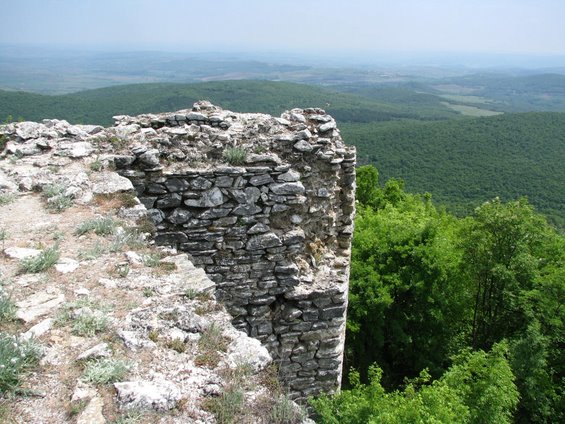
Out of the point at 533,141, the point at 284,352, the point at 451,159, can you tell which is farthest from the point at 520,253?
the point at 533,141

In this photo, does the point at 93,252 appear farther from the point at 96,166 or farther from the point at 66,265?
the point at 96,166

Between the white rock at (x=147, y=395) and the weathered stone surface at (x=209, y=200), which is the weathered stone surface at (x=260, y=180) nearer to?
the weathered stone surface at (x=209, y=200)

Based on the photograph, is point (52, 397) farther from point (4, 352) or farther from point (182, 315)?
point (182, 315)

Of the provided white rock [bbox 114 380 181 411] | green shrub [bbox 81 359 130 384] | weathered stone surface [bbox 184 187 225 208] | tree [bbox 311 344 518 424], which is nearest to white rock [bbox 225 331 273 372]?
white rock [bbox 114 380 181 411]

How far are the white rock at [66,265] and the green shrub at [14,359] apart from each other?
1.12m

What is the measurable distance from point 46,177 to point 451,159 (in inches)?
2759

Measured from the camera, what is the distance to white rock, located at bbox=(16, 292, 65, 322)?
12.0 feet

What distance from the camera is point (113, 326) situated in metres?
3.67

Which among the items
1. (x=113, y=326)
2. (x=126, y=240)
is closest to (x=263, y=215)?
(x=126, y=240)

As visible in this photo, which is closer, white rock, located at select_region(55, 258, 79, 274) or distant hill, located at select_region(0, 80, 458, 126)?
white rock, located at select_region(55, 258, 79, 274)

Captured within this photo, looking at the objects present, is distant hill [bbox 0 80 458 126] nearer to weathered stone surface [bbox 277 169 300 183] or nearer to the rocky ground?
the rocky ground

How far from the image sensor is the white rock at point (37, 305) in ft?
12.0

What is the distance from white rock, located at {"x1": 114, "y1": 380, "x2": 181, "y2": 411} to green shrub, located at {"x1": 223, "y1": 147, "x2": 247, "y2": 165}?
403cm

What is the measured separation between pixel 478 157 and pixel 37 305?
7349 centimetres
